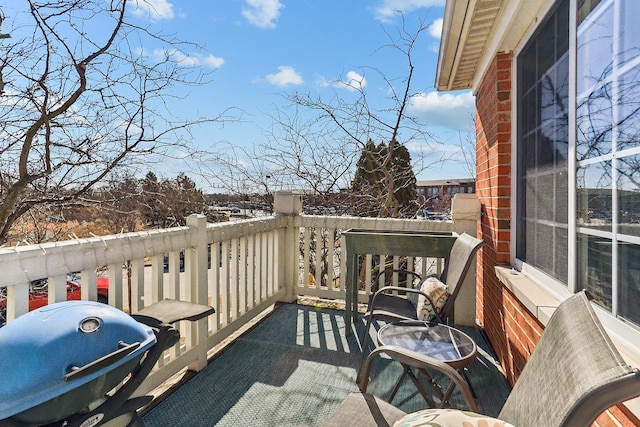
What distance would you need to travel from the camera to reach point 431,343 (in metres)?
2.03

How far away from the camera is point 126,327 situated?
1.29 metres

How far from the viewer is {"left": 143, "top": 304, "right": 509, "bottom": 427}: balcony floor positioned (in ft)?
7.09

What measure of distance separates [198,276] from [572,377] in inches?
93.9

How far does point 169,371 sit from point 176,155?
3416mm

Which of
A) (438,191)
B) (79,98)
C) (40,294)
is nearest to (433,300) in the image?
(40,294)

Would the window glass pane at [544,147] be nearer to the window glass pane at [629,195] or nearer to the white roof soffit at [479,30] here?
the white roof soffit at [479,30]

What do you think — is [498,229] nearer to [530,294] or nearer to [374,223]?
[530,294]

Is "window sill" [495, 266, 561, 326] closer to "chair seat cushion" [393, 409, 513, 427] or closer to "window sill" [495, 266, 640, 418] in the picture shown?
"window sill" [495, 266, 640, 418]

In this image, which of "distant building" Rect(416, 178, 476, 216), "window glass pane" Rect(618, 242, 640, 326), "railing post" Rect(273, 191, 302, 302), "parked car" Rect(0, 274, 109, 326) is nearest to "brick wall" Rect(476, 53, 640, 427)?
"window glass pane" Rect(618, 242, 640, 326)

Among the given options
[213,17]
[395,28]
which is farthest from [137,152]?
[395,28]

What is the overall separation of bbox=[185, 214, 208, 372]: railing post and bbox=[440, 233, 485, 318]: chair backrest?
1785mm

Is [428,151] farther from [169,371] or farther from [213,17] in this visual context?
[169,371]

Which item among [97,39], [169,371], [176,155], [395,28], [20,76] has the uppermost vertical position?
[395,28]

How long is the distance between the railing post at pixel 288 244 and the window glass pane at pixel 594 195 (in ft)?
9.75
